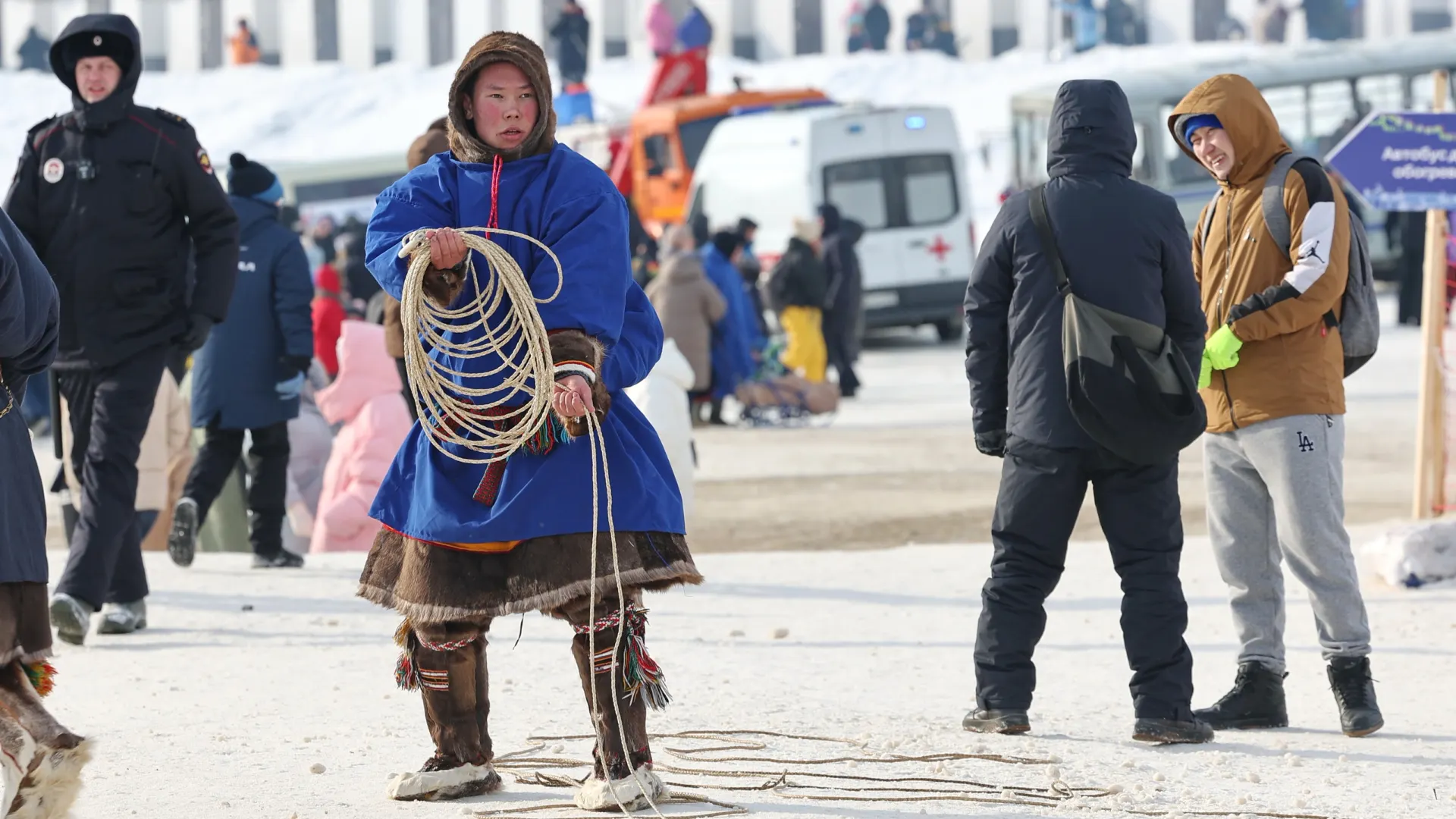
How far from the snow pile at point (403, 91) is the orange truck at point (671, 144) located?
9.24m

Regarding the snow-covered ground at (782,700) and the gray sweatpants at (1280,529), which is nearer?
the snow-covered ground at (782,700)

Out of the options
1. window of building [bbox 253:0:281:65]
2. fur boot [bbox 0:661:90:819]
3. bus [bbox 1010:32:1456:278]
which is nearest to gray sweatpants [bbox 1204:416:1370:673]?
fur boot [bbox 0:661:90:819]

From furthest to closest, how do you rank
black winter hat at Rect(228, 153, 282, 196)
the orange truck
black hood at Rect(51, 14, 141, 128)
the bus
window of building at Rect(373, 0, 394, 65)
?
window of building at Rect(373, 0, 394, 65) → the orange truck → the bus → black winter hat at Rect(228, 153, 282, 196) → black hood at Rect(51, 14, 141, 128)

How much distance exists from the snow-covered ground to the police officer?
341 millimetres

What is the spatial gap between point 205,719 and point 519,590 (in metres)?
1.63

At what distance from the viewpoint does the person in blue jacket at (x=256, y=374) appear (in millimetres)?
8523

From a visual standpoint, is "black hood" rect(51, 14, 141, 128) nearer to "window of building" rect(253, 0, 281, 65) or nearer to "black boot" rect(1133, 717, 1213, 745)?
"black boot" rect(1133, 717, 1213, 745)

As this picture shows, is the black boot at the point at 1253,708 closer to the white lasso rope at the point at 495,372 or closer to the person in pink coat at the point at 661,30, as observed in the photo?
the white lasso rope at the point at 495,372

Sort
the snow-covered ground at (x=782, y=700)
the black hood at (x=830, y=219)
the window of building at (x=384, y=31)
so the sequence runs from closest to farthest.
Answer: the snow-covered ground at (x=782, y=700) → the black hood at (x=830, y=219) → the window of building at (x=384, y=31)

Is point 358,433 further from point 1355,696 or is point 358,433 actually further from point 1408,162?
point 1355,696

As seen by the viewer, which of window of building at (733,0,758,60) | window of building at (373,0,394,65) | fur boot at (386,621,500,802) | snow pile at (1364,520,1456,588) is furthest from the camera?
window of building at (373,0,394,65)

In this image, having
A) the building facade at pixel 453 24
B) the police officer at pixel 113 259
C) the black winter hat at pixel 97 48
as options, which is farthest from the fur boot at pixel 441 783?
the building facade at pixel 453 24

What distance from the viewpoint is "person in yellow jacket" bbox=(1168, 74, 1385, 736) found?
5.48 meters

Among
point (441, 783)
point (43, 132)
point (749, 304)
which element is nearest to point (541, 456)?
point (441, 783)
